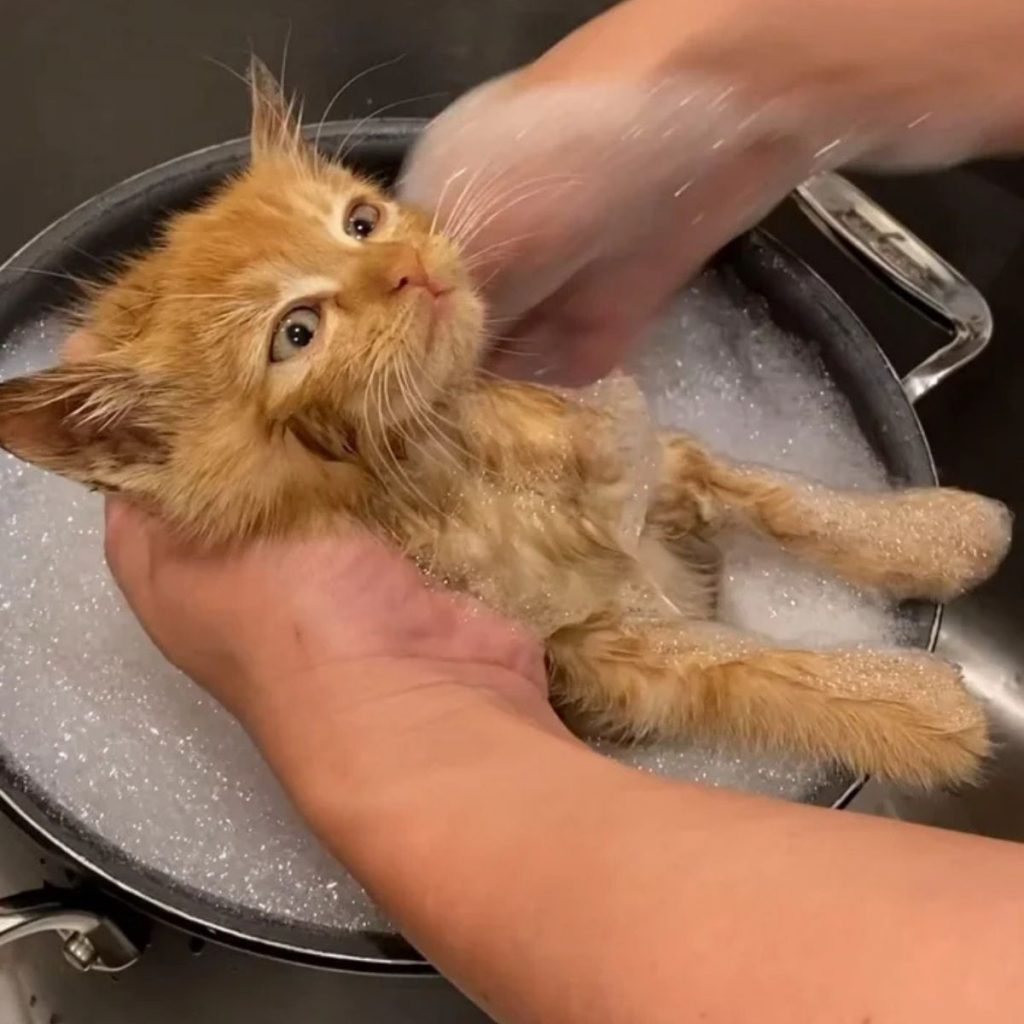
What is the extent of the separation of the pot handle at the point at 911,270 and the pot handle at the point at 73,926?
0.57 m

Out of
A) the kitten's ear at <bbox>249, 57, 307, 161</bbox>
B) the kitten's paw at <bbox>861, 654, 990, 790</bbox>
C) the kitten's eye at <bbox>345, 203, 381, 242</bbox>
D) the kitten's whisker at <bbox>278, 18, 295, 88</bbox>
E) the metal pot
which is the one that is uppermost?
the kitten's ear at <bbox>249, 57, 307, 161</bbox>

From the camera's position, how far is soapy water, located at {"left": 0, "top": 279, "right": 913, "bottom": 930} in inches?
29.5

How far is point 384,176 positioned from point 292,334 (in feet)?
0.92

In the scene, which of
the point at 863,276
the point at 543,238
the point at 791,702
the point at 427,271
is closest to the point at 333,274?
the point at 427,271

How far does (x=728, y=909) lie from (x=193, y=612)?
361 millimetres

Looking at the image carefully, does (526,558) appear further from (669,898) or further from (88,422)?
(669,898)

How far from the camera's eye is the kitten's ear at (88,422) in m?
0.54

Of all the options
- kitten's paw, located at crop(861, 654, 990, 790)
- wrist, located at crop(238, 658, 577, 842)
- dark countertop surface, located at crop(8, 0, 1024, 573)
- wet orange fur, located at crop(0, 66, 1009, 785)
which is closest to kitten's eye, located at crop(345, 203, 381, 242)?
wet orange fur, located at crop(0, 66, 1009, 785)

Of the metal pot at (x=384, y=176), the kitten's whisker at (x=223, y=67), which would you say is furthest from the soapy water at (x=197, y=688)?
the kitten's whisker at (x=223, y=67)

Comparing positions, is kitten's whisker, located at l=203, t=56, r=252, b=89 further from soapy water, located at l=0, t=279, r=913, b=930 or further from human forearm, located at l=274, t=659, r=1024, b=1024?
human forearm, located at l=274, t=659, r=1024, b=1024

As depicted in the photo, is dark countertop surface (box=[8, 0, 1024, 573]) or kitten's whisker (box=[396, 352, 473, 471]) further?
dark countertop surface (box=[8, 0, 1024, 573])

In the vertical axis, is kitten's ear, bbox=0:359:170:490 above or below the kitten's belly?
above

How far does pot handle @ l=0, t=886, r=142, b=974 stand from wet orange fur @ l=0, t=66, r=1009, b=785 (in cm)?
22

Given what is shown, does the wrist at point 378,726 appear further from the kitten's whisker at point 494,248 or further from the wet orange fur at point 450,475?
the kitten's whisker at point 494,248
